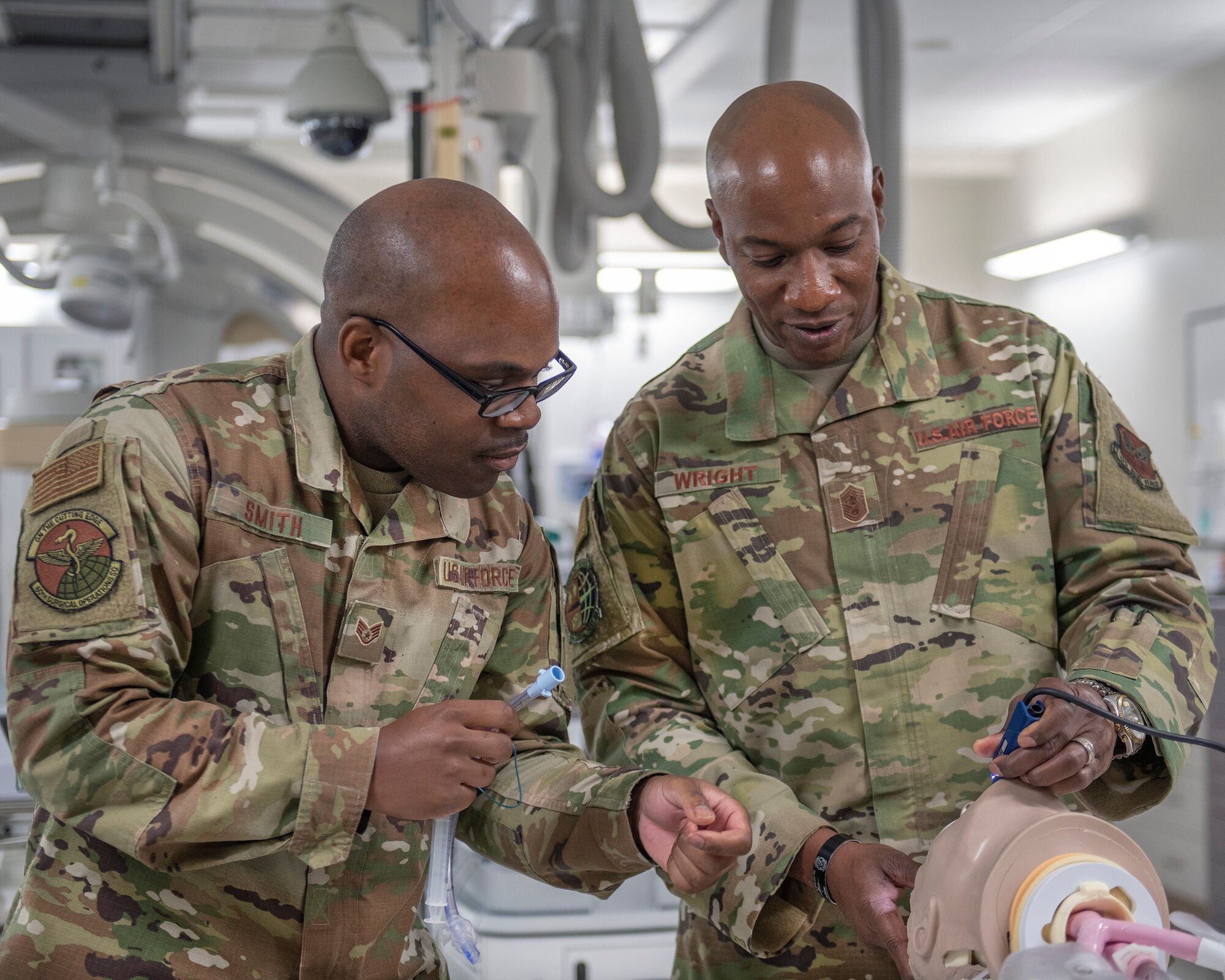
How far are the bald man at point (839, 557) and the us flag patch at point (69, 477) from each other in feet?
2.11

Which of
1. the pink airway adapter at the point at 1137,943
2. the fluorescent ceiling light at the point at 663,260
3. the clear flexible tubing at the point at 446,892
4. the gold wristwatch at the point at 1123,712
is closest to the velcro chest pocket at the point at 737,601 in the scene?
the clear flexible tubing at the point at 446,892

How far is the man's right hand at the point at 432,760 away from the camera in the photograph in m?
1.15

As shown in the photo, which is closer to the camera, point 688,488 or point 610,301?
point 688,488

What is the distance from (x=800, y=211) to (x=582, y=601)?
0.56 meters

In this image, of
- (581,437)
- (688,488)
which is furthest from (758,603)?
(581,437)

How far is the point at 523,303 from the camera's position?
4.23 ft

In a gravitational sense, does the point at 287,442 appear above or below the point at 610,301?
below

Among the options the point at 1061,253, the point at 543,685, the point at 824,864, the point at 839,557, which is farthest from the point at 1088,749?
the point at 1061,253

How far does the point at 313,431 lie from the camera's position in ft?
4.39

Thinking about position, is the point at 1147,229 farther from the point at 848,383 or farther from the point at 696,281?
the point at 848,383

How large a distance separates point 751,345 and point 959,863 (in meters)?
0.75

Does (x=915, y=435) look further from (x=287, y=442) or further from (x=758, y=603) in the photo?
(x=287, y=442)

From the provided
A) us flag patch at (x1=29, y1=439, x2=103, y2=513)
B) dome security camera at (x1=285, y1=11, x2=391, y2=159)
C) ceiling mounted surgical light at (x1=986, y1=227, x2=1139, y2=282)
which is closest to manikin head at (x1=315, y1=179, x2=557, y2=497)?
us flag patch at (x1=29, y1=439, x2=103, y2=513)

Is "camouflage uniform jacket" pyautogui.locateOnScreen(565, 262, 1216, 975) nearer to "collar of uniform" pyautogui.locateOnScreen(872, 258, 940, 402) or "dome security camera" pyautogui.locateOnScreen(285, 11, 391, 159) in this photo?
"collar of uniform" pyautogui.locateOnScreen(872, 258, 940, 402)
